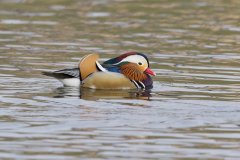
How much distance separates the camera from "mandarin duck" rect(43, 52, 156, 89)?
50.0 feet

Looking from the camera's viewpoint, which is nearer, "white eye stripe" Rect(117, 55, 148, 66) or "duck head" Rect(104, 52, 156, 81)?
"duck head" Rect(104, 52, 156, 81)

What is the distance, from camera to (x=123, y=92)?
1507cm

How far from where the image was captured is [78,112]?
1276 cm

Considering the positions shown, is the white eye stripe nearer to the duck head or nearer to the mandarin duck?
the duck head

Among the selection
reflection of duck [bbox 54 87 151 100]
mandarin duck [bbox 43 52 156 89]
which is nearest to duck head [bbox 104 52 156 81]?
mandarin duck [bbox 43 52 156 89]

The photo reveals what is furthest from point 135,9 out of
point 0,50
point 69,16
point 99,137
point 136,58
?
point 99,137

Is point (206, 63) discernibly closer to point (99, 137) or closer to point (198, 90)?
point (198, 90)

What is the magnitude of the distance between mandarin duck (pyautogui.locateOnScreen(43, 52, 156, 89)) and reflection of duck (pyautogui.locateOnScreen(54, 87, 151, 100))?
134mm

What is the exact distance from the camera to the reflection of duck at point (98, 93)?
47.6 feet

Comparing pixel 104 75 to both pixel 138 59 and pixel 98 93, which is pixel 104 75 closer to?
pixel 98 93

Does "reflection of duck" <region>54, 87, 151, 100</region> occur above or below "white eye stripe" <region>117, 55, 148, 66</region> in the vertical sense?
below

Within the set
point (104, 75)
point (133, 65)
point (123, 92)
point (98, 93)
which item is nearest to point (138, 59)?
point (133, 65)

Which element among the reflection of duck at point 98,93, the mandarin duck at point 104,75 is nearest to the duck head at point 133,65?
the mandarin duck at point 104,75

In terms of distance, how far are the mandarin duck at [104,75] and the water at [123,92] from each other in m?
0.23
